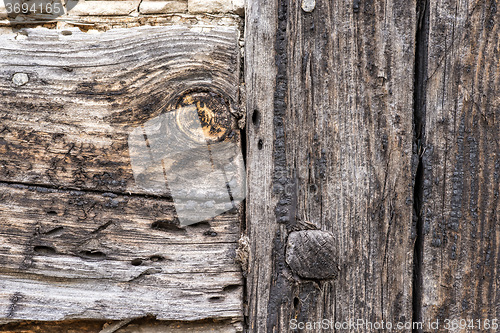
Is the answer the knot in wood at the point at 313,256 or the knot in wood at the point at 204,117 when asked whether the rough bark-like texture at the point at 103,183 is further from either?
the knot in wood at the point at 313,256

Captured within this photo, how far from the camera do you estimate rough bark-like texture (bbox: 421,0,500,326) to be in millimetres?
874

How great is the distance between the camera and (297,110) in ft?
2.89

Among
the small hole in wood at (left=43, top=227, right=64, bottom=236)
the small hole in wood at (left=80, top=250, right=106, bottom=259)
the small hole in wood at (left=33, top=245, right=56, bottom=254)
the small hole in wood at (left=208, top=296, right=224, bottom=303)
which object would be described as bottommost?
the small hole in wood at (left=208, top=296, right=224, bottom=303)

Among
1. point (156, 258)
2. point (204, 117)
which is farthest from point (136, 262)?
point (204, 117)

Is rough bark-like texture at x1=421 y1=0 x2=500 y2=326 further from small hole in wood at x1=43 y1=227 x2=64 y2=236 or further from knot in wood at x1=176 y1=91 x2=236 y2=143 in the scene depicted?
small hole in wood at x1=43 y1=227 x2=64 y2=236

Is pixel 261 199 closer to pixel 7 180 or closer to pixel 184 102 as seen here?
pixel 184 102

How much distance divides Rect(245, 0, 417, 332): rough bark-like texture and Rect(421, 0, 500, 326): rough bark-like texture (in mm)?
68

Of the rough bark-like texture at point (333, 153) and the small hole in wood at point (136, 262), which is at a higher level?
the rough bark-like texture at point (333, 153)

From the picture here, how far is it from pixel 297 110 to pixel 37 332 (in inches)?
40.2

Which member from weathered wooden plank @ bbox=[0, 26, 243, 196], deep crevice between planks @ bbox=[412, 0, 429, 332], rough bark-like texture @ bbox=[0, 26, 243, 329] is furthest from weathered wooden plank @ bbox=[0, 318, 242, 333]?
deep crevice between planks @ bbox=[412, 0, 429, 332]

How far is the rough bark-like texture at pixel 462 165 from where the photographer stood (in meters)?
0.87

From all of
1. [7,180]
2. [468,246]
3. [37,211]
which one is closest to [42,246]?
[37,211]

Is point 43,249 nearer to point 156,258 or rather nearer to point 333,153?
point 156,258

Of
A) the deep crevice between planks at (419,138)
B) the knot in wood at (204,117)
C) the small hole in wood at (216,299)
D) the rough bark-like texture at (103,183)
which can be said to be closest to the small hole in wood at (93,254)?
the rough bark-like texture at (103,183)
